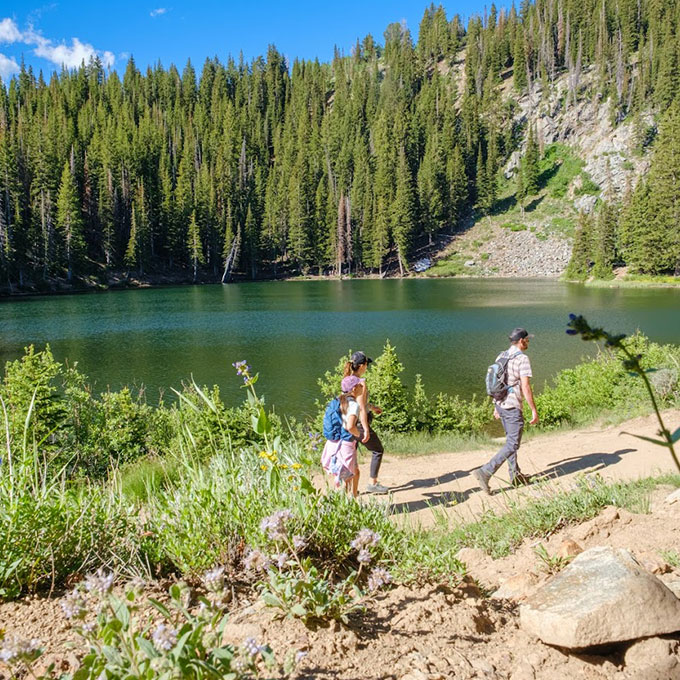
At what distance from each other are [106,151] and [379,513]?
298ft

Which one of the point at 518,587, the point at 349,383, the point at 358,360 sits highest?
the point at 358,360

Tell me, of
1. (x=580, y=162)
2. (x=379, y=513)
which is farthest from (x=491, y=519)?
(x=580, y=162)

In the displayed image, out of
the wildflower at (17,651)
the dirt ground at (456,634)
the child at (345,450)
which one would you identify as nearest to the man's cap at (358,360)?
the child at (345,450)

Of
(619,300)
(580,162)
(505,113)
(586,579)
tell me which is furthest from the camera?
(505,113)

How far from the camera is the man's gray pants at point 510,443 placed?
253 inches

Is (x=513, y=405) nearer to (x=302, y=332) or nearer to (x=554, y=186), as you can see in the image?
(x=302, y=332)

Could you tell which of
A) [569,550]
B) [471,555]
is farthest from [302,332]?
[569,550]

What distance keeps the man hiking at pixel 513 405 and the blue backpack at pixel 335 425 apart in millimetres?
1857

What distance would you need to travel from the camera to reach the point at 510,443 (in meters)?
6.48

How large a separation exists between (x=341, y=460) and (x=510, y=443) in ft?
7.12

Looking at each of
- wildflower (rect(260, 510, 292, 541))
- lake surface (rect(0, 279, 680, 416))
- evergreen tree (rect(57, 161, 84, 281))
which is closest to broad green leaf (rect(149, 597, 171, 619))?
wildflower (rect(260, 510, 292, 541))

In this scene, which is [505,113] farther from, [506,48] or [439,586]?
[439,586]

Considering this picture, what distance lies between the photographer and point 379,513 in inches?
126

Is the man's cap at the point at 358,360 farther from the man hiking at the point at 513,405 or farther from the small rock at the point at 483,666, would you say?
the small rock at the point at 483,666
